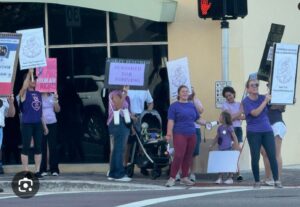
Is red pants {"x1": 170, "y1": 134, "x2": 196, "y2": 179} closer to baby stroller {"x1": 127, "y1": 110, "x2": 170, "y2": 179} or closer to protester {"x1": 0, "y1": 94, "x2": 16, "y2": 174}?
baby stroller {"x1": 127, "y1": 110, "x2": 170, "y2": 179}

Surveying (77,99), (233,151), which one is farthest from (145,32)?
(233,151)

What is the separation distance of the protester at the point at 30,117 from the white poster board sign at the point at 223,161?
3244 millimetres

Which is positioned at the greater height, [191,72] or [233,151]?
[191,72]

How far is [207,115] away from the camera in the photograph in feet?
66.2

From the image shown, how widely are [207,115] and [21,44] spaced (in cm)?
420

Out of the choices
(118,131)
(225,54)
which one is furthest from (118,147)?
(225,54)

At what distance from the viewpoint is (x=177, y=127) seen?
1786cm

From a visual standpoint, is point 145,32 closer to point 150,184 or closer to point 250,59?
point 250,59

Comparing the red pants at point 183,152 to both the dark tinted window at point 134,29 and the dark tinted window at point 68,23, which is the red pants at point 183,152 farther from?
the dark tinted window at point 68,23

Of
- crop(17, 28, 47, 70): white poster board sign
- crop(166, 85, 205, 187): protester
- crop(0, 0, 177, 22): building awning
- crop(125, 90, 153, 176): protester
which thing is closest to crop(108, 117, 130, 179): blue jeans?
crop(125, 90, 153, 176): protester

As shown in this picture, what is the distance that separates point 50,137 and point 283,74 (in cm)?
488

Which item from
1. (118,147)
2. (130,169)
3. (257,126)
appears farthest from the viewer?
(130,169)

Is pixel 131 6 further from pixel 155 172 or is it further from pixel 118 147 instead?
pixel 155 172

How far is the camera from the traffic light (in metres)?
18.1
